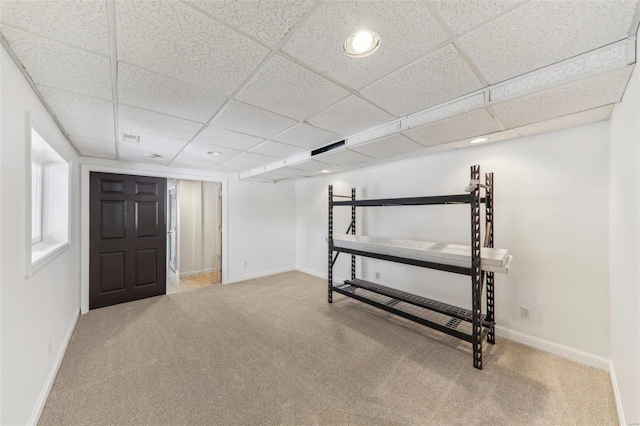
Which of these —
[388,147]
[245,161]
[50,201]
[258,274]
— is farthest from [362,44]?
[258,274]

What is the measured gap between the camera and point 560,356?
2203 millimetres

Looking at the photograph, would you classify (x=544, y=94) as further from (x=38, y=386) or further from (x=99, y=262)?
(x=99, y=262)

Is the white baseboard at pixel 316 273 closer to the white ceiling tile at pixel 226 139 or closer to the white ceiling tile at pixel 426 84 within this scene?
the white ceiling tile at pixel 226 139

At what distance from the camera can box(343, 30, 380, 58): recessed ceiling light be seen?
44.2 inches

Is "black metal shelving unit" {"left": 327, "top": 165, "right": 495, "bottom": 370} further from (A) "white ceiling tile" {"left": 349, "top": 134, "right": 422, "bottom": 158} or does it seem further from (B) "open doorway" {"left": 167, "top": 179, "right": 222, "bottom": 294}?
(B) "open doorway" {"left": 167, "top": 179, "right": 222, "bottom": 294}

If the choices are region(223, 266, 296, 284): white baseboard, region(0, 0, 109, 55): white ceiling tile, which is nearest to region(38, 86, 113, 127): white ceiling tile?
region(0, 0, 109, 55): white ceiling tile

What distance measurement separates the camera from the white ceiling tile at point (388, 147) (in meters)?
2.42

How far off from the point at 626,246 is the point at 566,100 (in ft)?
3.28

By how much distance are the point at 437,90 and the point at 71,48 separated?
6.85ft

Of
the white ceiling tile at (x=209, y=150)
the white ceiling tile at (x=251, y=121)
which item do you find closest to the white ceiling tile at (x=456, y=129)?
the white ceiling tile at (x=251, y=121)

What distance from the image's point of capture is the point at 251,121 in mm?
2104

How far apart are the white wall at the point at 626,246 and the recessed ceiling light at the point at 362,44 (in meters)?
1.30

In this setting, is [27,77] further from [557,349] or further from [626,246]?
[557,349]

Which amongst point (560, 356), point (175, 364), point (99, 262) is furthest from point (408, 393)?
point (99, 262)
